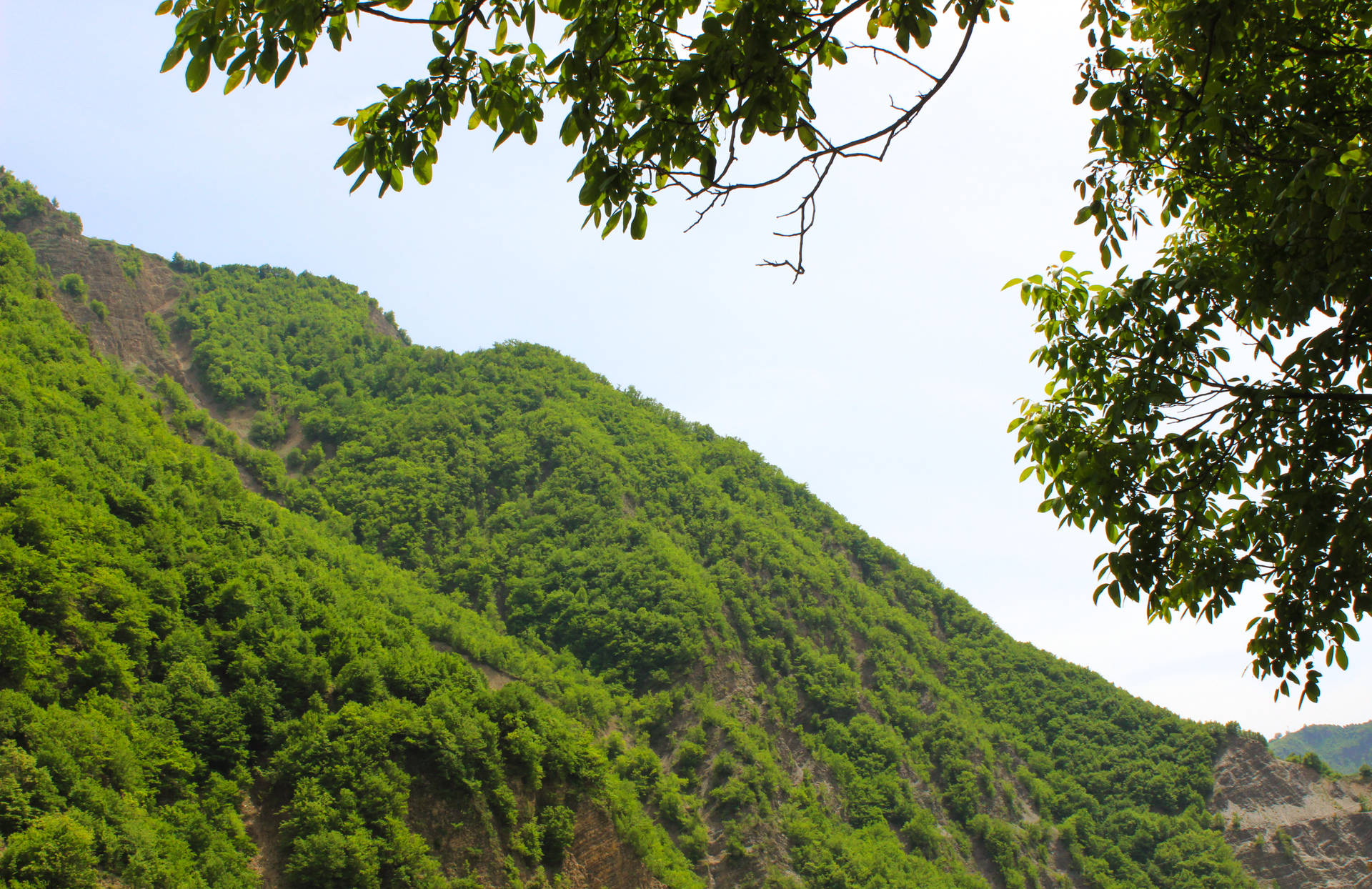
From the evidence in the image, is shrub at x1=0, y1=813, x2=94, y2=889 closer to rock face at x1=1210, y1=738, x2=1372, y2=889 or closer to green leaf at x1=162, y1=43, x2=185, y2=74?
green leaf at x1=162, y1=43, x2=185, y2=74

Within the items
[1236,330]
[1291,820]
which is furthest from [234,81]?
[1291,820]

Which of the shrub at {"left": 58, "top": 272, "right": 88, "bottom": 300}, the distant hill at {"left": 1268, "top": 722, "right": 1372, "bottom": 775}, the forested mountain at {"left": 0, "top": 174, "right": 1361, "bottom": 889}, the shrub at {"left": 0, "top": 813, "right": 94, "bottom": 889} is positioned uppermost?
the distant hill at {"left": 1268, "top": 722, "right": 1372, "bottom": 775}

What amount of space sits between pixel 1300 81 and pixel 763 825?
41.6 metres

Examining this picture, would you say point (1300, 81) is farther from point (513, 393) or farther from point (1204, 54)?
point (513, 393)

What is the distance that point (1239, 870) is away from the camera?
45.9 meters

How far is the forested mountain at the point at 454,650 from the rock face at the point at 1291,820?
4.29 ft

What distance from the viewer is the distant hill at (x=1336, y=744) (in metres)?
140

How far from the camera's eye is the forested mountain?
69.8 ft

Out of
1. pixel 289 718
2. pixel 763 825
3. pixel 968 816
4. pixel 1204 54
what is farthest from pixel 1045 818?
pixel 1204 54

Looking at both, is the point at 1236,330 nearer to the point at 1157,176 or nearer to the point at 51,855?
the point at 1157,176

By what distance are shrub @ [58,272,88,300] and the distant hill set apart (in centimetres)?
17888

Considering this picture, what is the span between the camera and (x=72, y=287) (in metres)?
57.2

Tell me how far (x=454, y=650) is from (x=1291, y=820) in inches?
2016

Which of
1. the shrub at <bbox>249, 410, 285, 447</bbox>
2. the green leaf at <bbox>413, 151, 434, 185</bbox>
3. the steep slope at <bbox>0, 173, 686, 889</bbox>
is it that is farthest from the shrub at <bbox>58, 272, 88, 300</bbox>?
the green leaf at <bbox>413, 151, 434, 185</bbox>
